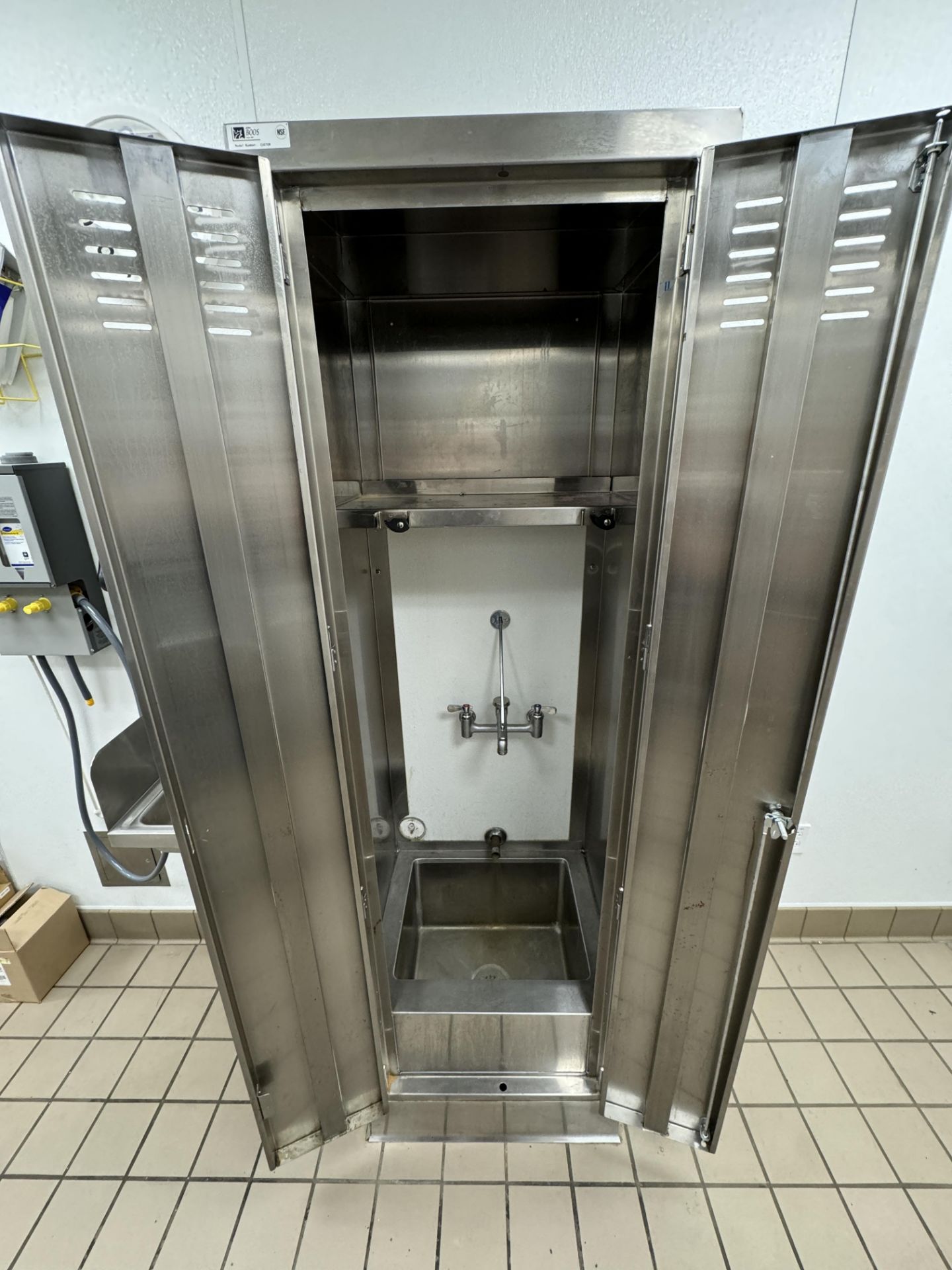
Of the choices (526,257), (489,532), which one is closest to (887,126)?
(526,257)

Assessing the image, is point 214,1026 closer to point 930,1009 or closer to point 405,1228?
point 405,1228

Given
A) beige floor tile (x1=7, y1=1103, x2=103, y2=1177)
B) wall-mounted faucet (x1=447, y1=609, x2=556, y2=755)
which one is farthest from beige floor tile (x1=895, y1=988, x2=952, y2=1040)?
beige floor tile (x1=7, y1=1103, x2=103, y2=1177)

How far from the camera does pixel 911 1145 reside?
116 cm

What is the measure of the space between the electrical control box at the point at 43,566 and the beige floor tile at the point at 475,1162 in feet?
4.76

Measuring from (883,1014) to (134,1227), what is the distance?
6.26 ft

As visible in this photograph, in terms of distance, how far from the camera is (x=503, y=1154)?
116cm

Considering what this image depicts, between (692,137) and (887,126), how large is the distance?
230mm

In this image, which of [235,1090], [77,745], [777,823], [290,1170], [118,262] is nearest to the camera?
[118,262]

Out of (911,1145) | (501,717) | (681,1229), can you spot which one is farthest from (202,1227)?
(911,1145)

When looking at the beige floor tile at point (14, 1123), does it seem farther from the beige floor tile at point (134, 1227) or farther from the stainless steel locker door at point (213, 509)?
the stainless steel locker door at point (213, 509)

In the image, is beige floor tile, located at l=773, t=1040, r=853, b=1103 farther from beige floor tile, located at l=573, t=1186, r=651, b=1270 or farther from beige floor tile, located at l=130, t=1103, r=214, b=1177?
beige floor tile, located at l=130, t=1103, r=214, b=1177

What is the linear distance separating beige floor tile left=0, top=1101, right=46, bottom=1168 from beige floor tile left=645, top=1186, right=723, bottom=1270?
1.17m

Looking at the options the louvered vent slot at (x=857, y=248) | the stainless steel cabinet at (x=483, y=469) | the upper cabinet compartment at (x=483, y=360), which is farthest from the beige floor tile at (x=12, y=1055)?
the louvered vent slot at (x=857, y=248)

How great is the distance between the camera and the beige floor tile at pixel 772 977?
154 cm
